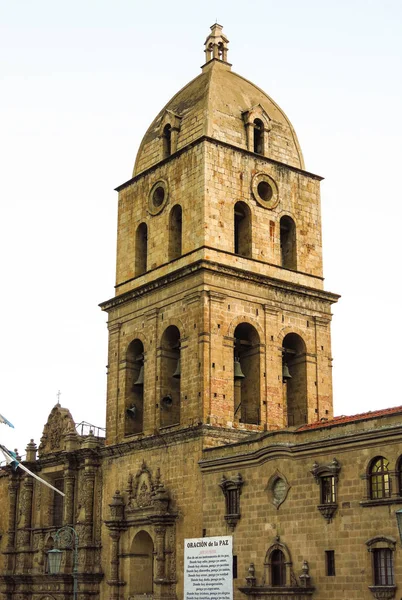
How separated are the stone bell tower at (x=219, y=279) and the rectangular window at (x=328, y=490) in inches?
285

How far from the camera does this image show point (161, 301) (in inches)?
1774

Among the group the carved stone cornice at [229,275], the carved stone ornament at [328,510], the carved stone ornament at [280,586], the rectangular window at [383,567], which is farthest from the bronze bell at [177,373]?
the rectangular window at [383,567]

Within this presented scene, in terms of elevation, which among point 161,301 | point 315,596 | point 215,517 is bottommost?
point 315,596

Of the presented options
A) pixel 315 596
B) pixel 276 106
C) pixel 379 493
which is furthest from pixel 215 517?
pixel 276 106

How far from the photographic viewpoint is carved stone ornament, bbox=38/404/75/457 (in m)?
51.2

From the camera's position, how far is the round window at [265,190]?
4609 cm

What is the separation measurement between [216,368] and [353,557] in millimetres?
11651

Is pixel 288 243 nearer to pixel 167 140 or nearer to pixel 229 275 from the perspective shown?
pixel 229 275

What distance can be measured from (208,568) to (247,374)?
931 centimetres

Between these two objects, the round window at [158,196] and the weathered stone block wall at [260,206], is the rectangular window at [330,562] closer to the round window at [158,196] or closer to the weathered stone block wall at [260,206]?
the weathered stone block wall at [260,206]

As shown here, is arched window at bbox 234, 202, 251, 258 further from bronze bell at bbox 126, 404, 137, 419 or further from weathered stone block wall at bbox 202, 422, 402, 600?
weathered stone block wall at bbox 202, 422, 402, 600

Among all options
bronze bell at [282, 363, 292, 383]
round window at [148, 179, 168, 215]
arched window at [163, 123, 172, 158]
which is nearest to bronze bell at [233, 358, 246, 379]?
bronze bell at [282, 363, 292, 383]

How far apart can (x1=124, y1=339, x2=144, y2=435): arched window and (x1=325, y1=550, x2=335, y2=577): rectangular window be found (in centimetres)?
1427

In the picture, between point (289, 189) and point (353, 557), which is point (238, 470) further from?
point (289, 189)
